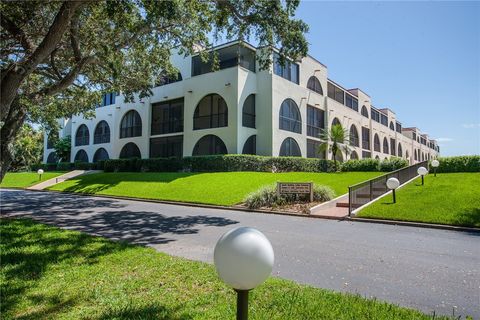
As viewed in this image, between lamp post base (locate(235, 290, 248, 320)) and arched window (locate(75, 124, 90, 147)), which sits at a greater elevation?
arched window (locate(75, 124, 90, 147))

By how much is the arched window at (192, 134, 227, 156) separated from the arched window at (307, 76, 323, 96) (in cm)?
1231

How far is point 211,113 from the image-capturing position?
28031mm

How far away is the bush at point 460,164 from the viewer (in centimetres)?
2462

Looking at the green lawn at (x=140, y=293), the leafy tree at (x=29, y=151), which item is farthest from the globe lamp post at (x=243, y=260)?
the leafy tree at (x=29, y=151)

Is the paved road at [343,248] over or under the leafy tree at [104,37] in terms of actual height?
under

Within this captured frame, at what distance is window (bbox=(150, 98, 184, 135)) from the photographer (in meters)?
30.9

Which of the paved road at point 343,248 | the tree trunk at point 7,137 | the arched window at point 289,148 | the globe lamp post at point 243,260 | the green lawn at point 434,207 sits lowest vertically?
the paved road at point 343,248

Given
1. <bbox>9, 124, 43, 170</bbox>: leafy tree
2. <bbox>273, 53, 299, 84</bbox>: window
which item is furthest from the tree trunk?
<bbox>9, 124, 43, 170</bbox>: leafy tree

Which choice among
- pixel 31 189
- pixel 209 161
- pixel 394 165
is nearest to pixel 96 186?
pixel 31 189

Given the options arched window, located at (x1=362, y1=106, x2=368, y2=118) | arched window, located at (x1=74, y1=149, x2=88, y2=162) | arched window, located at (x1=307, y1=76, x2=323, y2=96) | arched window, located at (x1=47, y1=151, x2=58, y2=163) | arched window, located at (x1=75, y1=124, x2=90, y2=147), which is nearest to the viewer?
arched window, located at (x1=307, y1=76, x2=323, y2=96)

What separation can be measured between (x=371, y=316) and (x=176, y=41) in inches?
489

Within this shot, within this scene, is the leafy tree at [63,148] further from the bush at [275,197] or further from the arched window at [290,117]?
the bush at [275,197]

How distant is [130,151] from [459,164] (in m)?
30.5

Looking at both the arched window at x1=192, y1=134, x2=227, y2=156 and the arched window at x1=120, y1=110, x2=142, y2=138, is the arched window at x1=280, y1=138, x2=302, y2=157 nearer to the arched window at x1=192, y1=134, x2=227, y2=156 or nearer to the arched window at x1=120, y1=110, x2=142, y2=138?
the arched window at x1=192, y1=134, x2=227, y2=156
